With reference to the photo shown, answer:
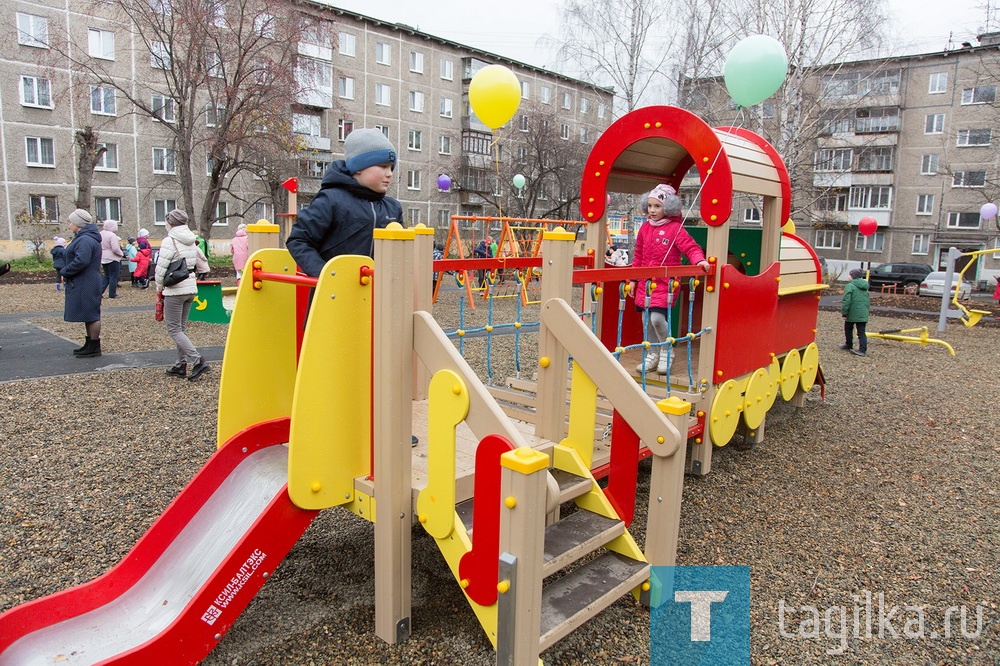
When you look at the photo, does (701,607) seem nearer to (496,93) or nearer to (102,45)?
(496,93)

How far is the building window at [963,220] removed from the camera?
120ft

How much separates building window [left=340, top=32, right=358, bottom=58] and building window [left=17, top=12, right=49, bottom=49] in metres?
13.8

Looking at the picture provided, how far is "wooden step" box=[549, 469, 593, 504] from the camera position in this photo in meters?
2.97

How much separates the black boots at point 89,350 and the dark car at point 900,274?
30384 millimetres

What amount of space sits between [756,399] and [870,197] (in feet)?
132

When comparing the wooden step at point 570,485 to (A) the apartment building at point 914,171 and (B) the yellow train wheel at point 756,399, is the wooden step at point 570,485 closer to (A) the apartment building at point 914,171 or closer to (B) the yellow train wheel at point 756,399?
(B) the yellow train wheel at point 756,399

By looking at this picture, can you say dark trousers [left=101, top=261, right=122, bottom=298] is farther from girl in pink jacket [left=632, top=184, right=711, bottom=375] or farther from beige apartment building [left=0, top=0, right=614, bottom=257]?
girl in pink jacket [left=632, top=184, right=711, bottom=375]

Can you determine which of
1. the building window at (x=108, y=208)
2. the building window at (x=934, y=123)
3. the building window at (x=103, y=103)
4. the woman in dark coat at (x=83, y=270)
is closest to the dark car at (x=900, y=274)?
the building window at (x=934, y=123)

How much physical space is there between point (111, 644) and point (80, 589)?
0.92 feet

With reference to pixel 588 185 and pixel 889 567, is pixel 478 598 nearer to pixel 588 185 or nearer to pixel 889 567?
pixel 889 567

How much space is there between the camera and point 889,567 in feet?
12.0

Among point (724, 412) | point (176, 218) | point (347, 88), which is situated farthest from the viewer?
point (347, 88)

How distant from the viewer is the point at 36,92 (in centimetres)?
2772

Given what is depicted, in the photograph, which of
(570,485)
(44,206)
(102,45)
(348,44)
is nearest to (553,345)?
(570,485)
